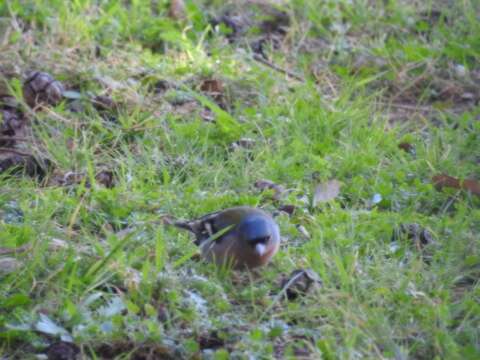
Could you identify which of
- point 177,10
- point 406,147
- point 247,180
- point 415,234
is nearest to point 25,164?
A: point 247,180

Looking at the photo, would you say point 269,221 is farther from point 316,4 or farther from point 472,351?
point 316,4

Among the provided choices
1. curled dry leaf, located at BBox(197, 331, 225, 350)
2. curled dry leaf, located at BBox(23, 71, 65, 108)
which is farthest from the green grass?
curled dry leaf, located at BBox(23, 71, 65, 108)

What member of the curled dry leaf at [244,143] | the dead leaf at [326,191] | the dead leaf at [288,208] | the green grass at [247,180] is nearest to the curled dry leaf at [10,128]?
the green grass at [247,180]

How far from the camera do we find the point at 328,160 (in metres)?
5.71

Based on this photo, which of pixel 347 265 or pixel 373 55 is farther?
pixel 373 55

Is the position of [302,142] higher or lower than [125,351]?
lower

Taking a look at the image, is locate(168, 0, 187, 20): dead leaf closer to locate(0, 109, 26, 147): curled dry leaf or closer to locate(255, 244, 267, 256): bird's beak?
locate(0, 109, 26, 147): curled dry leaf

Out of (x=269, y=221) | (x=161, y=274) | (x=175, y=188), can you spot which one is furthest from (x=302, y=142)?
(x=161, y=274)

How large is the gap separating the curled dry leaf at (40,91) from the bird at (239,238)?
6.11 ft

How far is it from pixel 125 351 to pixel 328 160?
2.32 meters

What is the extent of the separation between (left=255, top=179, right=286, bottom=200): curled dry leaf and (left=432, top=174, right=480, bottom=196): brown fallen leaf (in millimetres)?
892

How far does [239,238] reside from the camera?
433cm

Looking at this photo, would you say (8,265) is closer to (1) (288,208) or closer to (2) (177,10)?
(1) (288,208)

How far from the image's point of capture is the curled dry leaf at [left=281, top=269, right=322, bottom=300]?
4246 mm
